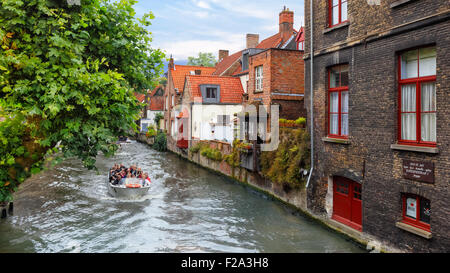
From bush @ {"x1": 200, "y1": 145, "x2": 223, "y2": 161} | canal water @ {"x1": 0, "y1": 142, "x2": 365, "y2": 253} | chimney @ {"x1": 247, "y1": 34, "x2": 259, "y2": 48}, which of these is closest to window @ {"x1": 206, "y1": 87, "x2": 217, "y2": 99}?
bush @ {"x1": 200, "y1": 145, "x2": 223, "y2": 161}

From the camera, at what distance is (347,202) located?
11.1 metres

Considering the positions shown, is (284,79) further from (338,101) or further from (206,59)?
(206,59)

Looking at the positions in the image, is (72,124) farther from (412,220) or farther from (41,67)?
(412,220)

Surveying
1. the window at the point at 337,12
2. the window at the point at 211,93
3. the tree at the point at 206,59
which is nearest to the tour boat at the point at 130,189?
the window at the point at 337,12

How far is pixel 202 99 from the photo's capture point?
29.9 m

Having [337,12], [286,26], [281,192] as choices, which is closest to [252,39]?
[286,26]

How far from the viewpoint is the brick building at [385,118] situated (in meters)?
8.02

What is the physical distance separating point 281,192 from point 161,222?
5.25 meters

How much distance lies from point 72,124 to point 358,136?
7608mm

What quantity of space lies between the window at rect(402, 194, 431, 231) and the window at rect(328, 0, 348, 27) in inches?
224

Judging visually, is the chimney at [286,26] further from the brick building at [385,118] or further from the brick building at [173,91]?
the brick building at [385,118]

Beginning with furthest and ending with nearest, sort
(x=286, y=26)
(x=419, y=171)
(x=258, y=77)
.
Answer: (x=286, y=26) < (x=258, y=77) < (x=419, y=171)

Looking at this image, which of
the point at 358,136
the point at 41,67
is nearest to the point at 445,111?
the point at 358,136

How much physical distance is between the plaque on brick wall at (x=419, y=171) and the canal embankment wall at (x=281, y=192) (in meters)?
1.97
